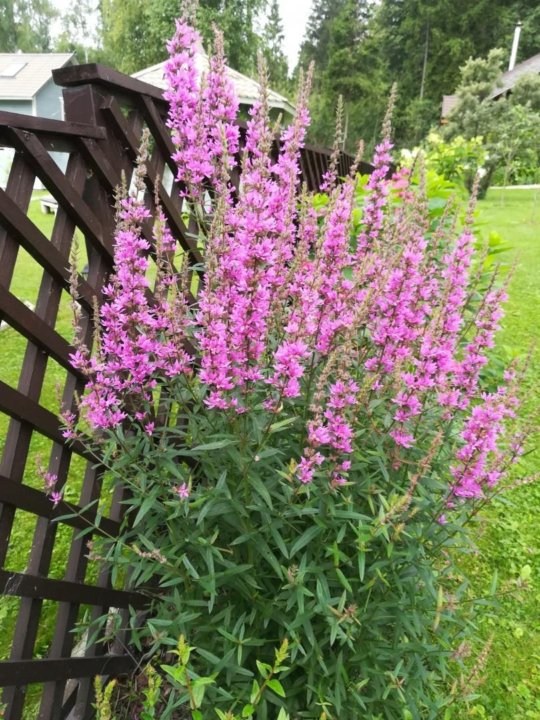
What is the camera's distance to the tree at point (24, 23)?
178 ft

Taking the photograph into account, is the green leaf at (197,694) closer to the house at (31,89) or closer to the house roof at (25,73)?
the house at (31,89)

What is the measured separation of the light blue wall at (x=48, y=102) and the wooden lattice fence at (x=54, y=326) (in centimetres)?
3054

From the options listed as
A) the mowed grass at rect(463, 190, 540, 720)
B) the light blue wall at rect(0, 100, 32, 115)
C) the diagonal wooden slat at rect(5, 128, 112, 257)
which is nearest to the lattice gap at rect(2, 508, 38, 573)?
the diagonal wooden slat at rect(5, 128, 112, 257)

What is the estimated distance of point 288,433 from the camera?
1.97 metres

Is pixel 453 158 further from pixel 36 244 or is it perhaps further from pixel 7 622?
pixel 7 622

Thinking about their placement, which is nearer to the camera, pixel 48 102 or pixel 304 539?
pixel 304 539

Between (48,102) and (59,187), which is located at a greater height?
(48,102)

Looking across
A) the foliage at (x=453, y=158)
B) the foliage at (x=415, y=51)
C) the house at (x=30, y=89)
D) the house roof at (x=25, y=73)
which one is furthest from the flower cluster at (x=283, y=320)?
the foliage at (x=415, y=51)

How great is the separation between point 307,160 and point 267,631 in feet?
15.0

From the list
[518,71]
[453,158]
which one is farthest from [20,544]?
[518,71]

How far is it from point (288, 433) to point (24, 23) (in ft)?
228

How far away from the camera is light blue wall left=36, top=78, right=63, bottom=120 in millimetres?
28125

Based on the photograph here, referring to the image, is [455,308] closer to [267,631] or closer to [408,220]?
[408,220]

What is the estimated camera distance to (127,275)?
1.62 metres
